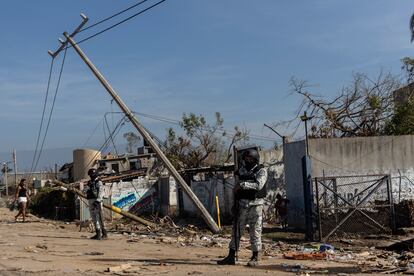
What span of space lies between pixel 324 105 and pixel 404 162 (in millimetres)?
8253

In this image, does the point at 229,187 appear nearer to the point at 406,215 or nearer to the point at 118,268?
the point at 406,215

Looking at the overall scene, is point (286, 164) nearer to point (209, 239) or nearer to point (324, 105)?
point (209, 239)

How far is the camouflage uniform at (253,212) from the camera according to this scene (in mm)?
9312

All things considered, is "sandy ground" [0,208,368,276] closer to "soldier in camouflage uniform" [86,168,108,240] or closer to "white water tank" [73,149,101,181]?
"soldier in camouflage uniform" [86,168,108,240]

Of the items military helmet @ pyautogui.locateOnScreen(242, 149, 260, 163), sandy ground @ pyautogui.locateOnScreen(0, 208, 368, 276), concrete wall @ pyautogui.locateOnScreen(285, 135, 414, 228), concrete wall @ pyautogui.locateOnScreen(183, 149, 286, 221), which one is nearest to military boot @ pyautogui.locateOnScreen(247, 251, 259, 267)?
sandy ground @ pyautogui.locateOnScreen(0, 208, 368, 276)

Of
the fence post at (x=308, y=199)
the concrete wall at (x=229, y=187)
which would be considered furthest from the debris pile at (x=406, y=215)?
the concrete wall at (x=229, y=187)

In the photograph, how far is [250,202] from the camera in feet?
30.7

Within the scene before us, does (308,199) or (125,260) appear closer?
(125,260)

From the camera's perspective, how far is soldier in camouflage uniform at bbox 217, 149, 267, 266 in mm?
9320

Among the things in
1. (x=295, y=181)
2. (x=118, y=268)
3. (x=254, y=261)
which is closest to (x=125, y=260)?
(x=118, y=268)

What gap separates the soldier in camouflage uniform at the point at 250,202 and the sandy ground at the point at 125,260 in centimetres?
34

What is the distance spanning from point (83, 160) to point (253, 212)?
1037 inches

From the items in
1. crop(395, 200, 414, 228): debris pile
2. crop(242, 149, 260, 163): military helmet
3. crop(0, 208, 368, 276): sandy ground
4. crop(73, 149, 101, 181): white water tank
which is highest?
crop(73, 149, 101, 181): white water tank

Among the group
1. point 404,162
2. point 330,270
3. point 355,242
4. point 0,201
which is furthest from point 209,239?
point 0,201
